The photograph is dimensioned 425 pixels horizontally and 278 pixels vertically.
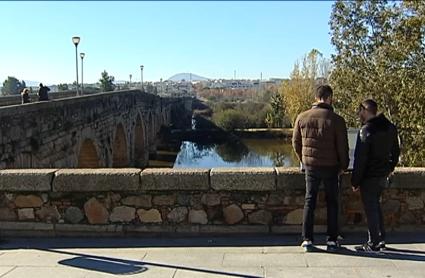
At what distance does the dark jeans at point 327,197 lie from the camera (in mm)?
5078

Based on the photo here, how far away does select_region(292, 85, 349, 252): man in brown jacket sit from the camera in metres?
5.00

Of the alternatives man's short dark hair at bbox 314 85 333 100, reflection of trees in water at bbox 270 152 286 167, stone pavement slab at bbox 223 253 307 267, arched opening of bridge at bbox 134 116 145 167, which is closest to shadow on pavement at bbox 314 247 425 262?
stone pavement slab at bbox 223 253 307 267

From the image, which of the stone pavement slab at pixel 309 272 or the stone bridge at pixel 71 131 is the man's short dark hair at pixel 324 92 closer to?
the stone pavement slab at pixel 309 272

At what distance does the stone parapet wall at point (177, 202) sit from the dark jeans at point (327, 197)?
51 cm

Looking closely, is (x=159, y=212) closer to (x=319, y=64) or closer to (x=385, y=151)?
(x=385, y=151)

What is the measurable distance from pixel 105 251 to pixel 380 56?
1235 centimetres

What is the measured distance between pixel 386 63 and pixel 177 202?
1109 centimetres

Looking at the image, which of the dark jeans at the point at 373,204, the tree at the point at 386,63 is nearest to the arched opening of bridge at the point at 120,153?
the tree at the point at 386,63

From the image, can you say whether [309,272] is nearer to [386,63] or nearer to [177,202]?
[177,202]

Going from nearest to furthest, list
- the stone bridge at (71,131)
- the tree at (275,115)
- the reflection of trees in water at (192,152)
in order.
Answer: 1. the stone bridge at (71,131)
2. the reflection of trees in water at (192,152)
3. the tree at (275,115)

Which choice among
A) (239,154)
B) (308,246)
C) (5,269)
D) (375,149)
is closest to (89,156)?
(5,269)

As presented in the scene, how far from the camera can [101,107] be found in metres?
24.8

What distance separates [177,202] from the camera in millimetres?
5777

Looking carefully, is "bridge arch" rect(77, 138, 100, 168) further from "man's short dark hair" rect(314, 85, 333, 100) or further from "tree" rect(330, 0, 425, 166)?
"man's short dark hair" rect(314, 85, 333, 100)
